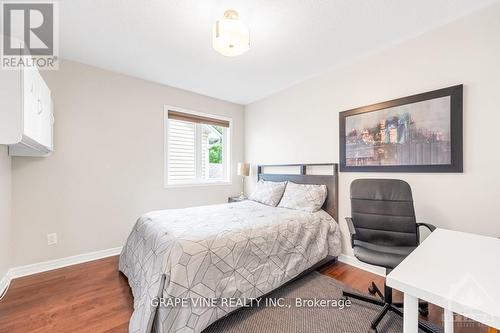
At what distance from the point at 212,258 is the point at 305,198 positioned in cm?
155

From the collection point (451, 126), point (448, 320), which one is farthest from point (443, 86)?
point (448, 320)

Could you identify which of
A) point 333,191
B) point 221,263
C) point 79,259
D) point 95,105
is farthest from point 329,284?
point 95,105

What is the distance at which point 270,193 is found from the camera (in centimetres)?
306

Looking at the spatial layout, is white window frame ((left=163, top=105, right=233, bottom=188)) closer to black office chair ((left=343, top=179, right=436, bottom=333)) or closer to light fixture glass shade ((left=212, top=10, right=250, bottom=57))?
light fixture glass shade ((left=212, top=10, right=250, bottom=57))

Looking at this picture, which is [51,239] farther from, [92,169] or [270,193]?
[270,193]

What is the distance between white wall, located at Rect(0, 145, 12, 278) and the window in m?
1.64

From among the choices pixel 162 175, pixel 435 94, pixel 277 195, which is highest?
pixel 435 94

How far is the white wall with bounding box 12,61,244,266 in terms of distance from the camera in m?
2.35

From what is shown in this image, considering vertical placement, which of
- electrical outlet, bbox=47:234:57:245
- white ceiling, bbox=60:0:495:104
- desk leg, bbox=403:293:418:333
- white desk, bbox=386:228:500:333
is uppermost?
white ceiling, bbox=60:0:495:104

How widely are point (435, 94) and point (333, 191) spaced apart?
1.39 meters

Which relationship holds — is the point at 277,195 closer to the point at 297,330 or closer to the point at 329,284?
the point at 329,284

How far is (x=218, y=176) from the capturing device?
13.3 feet

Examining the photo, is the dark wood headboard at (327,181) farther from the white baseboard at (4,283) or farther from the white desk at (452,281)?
the white baseboard at (4,283)

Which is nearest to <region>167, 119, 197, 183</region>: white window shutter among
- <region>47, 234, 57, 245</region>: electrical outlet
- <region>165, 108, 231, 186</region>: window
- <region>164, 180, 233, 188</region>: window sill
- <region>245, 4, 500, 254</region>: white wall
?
<region>165, 108, 231, 186</region>: window
